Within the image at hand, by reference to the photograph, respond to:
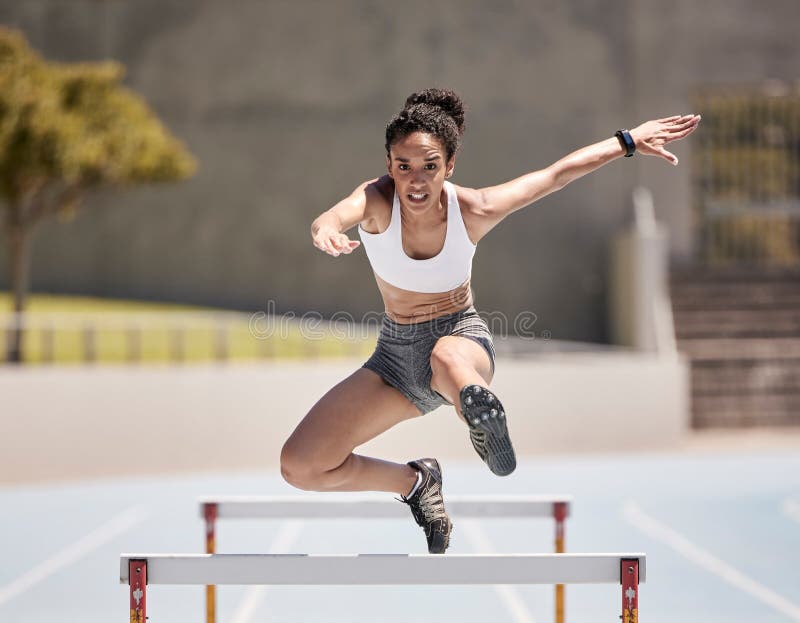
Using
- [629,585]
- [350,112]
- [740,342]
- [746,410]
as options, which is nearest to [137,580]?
[629,585]

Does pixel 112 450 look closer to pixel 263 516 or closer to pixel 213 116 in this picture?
pixel 263 516

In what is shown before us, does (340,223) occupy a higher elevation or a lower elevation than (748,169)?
lower

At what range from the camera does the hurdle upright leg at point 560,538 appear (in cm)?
531

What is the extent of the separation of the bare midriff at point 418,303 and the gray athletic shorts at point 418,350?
2 centimetres

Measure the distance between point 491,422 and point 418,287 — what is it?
0.82m

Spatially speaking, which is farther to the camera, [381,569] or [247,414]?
[247,414]

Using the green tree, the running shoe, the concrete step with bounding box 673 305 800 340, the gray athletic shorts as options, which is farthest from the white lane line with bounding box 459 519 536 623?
the concrete step with bounding box 673 305 800 340

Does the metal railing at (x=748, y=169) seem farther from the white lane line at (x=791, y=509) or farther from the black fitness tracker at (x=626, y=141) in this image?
the black fitness tracker at (x=626, y=141)

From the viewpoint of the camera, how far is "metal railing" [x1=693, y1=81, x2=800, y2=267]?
1973 centimetres

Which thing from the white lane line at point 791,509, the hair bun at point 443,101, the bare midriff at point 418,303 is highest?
the hair bun at point 443,101

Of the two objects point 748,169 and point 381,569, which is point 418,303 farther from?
point 748,169

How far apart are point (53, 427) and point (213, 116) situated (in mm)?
9122

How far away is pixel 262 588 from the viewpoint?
24.8 ft

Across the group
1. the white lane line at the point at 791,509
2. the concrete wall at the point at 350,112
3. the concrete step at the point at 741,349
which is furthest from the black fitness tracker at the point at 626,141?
the concrete wall at the point at 350,112
